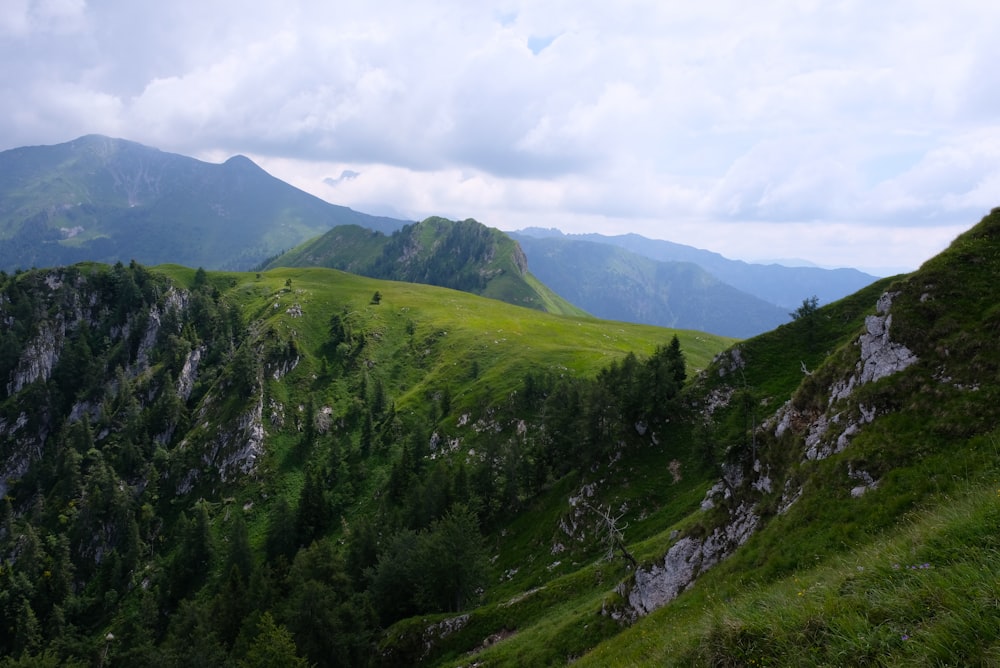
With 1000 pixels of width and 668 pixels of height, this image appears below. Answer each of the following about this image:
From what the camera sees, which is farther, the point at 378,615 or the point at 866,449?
the point at 378,615

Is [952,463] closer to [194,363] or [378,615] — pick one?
[378,615]

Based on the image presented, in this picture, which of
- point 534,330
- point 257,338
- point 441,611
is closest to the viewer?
point 441,611

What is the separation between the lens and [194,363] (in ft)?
569

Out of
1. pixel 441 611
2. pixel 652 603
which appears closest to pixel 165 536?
pixel 441 611

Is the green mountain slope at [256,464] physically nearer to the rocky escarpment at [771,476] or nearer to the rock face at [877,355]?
the rocky escarpment at [771,476]

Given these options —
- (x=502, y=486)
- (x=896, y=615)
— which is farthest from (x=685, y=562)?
(x=502, y=486)

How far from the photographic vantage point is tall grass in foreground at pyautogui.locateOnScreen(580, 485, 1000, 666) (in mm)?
7602

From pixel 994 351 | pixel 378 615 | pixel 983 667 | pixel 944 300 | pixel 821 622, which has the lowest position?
pixel 378 615

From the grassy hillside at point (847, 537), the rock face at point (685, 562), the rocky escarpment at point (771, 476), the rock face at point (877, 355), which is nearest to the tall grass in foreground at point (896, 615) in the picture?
the grassy hillside at point (847, 537)

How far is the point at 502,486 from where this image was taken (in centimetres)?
8769

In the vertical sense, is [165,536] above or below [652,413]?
below

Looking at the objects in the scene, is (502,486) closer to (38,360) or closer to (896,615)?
(896,615)

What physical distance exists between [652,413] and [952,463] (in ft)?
169

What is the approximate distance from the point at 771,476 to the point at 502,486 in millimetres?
60745
